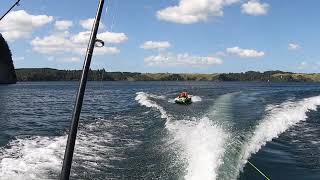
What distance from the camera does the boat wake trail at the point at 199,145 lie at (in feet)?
62.4

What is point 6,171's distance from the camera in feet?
66.6

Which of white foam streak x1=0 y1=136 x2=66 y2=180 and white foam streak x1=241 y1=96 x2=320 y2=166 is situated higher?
white foam streak x1=241 y1=96 x2=320 y2=166

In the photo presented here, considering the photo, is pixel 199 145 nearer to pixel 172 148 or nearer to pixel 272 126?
pixel 172 148

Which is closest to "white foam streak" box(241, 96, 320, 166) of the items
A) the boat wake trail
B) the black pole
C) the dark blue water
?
the dark blue water

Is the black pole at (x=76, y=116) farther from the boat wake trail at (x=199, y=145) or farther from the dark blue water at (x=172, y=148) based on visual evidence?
the dark blue water at (x=172, y=148)

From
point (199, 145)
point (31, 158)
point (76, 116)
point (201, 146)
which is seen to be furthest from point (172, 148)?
point (76, 116)

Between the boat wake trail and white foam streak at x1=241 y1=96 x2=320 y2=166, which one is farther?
white foam streak at x1=241 y1=96 x2=320 y2=166

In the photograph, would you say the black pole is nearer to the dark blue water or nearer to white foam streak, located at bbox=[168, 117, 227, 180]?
white foam streak, located at bbox=[168, 117, 227, 180]

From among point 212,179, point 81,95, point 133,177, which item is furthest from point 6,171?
point 81,95

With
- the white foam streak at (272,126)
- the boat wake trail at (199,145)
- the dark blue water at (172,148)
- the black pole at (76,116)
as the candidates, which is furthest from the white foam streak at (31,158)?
the black pole at (76,116)

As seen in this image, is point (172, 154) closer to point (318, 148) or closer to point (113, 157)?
point (113, 157)

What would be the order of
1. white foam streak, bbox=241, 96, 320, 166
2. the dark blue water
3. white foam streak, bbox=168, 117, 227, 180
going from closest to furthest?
1. white foam streak, bbox=168, 117, 227, 180
2. the dark blue water
3. white foam streak, bbox=241, 96, 320, 166

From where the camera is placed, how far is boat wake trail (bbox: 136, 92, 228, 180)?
62.4 ft

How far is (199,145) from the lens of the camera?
24688 mm
